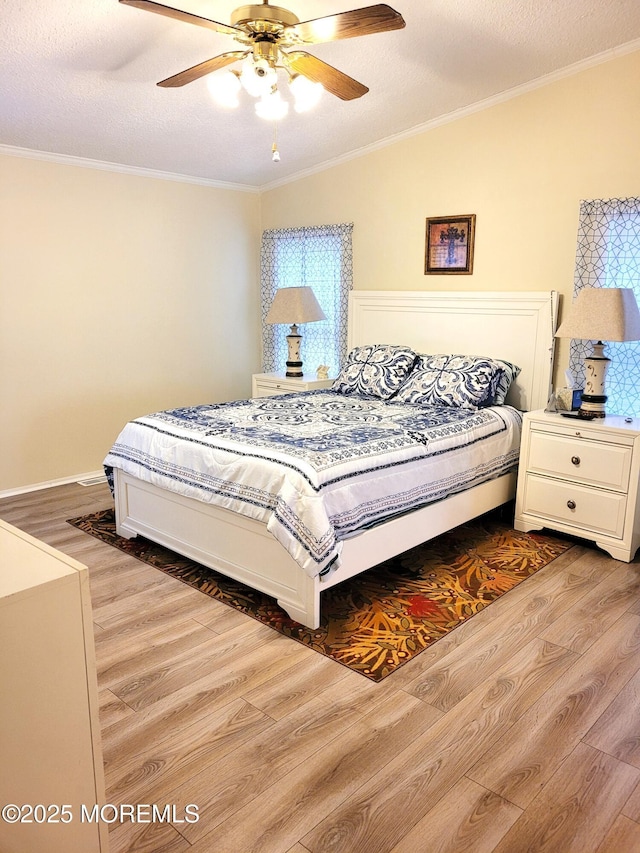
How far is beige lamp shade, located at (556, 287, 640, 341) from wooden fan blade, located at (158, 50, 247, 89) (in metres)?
2.06

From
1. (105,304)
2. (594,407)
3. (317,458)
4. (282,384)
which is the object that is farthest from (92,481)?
(594,407)

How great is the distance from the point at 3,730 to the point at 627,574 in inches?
117

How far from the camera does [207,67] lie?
8.79 ft

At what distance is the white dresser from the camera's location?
3.89 feet

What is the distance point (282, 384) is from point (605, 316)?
245 cm

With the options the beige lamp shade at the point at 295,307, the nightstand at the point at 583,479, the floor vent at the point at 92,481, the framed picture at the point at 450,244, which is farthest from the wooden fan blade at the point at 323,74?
the floor vent at the point at 92,481

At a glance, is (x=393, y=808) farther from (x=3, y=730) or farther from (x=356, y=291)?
(x=356, y=291)

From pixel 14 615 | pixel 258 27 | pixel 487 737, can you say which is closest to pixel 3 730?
pixel 14 615

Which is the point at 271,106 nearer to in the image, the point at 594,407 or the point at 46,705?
the point at 594,407

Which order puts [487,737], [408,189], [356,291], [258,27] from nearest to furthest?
[487,737] → [258,27] → [408,189] → [356,291]

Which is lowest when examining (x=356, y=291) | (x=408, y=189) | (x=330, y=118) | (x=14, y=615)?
(x=14, y=615)

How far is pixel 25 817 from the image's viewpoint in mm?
1220

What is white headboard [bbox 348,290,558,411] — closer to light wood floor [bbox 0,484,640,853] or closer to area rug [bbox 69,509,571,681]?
area rug [bbox 69,509,571,681]

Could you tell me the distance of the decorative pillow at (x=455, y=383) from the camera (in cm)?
395
